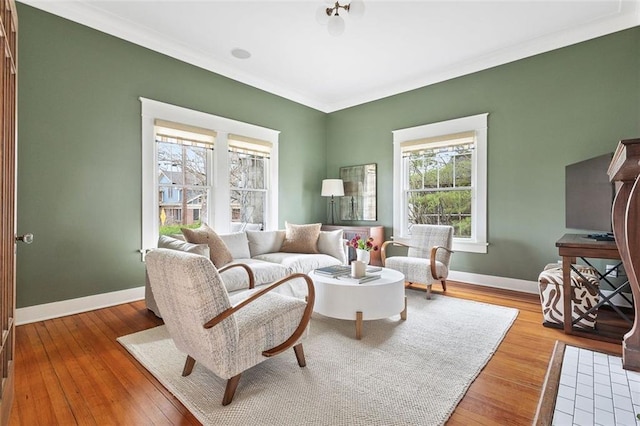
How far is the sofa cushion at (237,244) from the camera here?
12.7ft

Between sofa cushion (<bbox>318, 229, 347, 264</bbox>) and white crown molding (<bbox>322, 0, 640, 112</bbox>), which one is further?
sofa cushion (<bbox>318, 229, 347, 264</bbox>)

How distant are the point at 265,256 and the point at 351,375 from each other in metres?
2.29

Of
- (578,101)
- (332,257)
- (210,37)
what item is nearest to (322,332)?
(332,257)

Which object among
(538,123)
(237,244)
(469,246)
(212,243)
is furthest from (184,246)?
(538,123)

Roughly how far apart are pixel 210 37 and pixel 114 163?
1.86 meters

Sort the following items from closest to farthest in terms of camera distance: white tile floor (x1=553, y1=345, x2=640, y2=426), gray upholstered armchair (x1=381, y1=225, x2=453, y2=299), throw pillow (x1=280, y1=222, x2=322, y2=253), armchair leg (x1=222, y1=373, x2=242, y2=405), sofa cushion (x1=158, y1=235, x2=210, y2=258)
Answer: white tile floor (x1=553, y1=345, x2=640, y2=426) → armchair leg (x1=222, y1=373, x2=242, y2=405) → sofa cushion (x1=158, y1=235, x2=210, y2=258) → gray upholstered armchair (x1=381, y1=225, x2=453, y2=299) → throw pillow (x1=280, y1=222, x2=322, y2=253)

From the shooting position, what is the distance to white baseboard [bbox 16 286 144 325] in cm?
303

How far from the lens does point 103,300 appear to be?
11.4ft

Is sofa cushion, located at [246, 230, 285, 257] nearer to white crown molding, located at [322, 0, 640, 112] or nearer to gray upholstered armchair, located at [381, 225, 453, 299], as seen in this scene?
gray upholstered armchair, located at [381, 225, 453, 299]

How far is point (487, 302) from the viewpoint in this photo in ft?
11.9

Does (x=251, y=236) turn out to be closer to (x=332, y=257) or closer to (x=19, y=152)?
(x=332, y=257)

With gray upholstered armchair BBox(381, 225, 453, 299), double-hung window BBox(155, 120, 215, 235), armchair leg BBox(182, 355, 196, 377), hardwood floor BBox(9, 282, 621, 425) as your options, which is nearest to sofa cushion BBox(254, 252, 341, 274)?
gray upholstered armchair BBox(381, 225, 453, 299)

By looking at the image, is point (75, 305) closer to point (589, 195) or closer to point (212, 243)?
point (212, 243)

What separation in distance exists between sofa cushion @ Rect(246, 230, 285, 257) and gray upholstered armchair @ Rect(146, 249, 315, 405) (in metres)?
2.19
